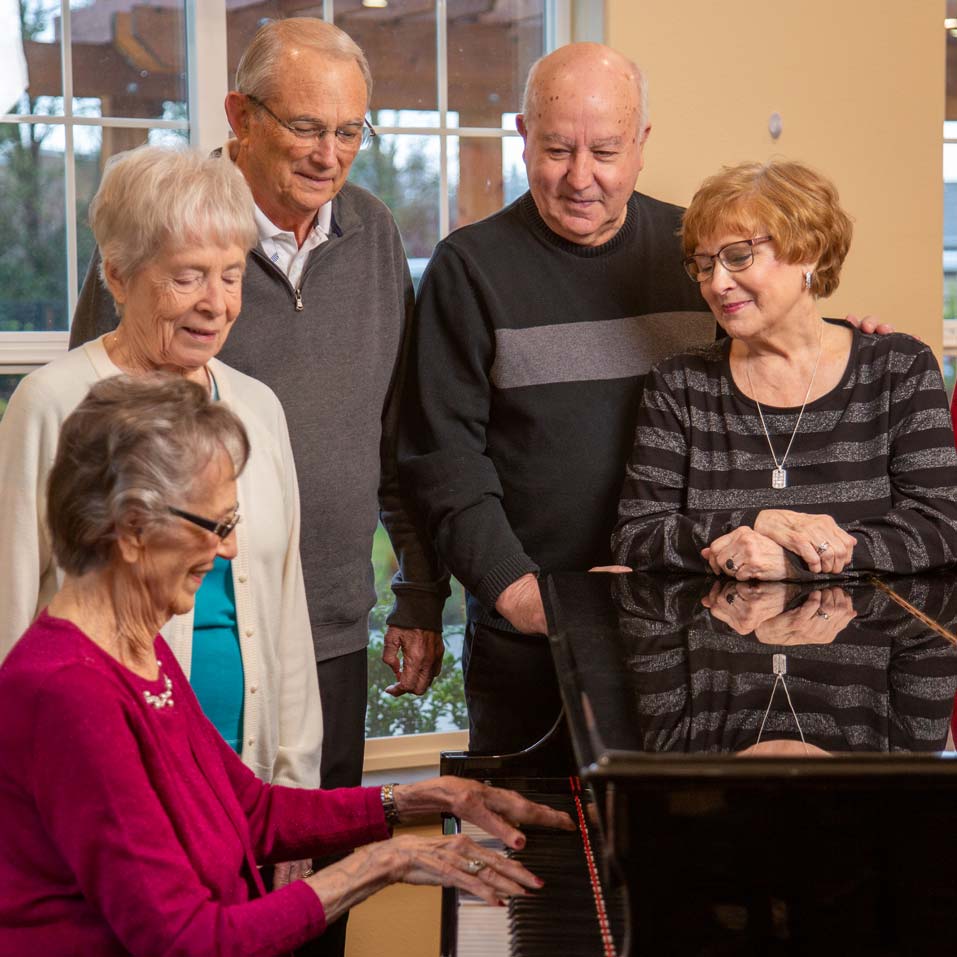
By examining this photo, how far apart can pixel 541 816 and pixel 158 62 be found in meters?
2.09

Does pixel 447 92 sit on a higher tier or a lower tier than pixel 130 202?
higher

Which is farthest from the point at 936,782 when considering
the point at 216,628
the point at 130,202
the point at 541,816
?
the point at 130,202

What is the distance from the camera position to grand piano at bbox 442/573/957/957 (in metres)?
1.12

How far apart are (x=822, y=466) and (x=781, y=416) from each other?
106 millimetres

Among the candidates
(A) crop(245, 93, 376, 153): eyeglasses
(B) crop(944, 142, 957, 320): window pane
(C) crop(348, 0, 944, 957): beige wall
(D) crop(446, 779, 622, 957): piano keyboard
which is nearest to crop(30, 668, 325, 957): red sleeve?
(D) crop(446, 779, 622, 957): piano keyboard

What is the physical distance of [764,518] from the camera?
76.2 inches

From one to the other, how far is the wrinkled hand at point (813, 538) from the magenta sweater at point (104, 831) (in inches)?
34.7

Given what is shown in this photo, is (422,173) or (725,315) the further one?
(422,173)

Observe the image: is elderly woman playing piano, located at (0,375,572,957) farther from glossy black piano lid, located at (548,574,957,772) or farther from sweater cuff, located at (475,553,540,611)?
sweater cuff, located at (475,553,540,611)

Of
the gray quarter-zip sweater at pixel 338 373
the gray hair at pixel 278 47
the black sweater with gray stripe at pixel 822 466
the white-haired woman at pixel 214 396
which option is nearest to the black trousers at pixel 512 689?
the gray quarter-zip sweater at pixel 338 373

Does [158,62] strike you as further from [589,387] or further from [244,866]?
[244,866]

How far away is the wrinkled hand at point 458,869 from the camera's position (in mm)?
1514

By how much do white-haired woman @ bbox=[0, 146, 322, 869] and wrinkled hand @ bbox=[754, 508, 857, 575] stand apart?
743mm

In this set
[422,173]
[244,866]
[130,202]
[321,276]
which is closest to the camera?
[244,866]
